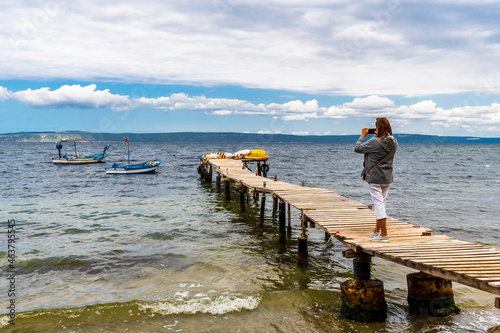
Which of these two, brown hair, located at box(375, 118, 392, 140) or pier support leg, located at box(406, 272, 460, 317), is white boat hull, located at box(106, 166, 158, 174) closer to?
pier support leg, located at box(406, 272, 460, 317)

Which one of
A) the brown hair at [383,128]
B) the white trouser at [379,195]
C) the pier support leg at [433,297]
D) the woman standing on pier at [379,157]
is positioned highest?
the brown hair at [383,128]

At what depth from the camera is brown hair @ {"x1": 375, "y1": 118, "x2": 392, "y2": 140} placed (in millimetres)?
7520

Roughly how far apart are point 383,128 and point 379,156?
55cm

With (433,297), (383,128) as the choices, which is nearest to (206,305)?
(433,297)

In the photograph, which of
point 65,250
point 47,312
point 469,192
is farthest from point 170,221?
point 469,192

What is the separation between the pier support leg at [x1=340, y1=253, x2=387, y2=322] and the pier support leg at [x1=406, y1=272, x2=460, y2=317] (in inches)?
32.1

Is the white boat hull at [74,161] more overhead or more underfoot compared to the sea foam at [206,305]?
more overhead

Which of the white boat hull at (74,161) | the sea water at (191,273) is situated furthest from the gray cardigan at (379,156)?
the white boat hull at (74,161)

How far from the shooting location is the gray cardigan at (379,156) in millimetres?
7480

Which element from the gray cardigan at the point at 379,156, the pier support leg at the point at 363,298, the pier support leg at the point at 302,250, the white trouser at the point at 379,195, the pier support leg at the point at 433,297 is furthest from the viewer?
the pier support leg at the point at 302,250

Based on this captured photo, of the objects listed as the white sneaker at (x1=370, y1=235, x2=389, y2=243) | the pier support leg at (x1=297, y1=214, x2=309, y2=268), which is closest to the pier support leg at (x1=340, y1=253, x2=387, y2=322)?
the white sneaker at (x1=370, y1=235, x2=389, y2=243)

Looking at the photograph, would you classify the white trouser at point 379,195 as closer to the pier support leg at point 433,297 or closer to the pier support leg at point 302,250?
the pier support leg at point 433,297

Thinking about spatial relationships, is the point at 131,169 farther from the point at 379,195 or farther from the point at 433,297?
the point at 433,297

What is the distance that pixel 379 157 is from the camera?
7625 mm
